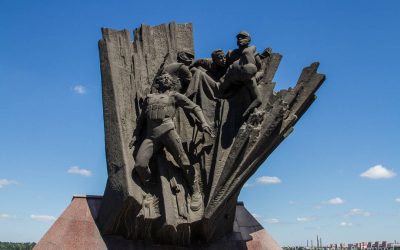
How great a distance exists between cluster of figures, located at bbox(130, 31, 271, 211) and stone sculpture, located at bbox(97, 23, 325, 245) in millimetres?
18

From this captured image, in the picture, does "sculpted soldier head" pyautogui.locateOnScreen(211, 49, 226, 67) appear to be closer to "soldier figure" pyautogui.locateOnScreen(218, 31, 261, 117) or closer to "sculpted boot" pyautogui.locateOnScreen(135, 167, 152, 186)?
"soldier figure" pyautogui.locateOnScreen(218, 31, 261, 117)

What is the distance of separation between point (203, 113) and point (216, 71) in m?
1.00

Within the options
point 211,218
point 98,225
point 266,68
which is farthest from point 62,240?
point 266,68

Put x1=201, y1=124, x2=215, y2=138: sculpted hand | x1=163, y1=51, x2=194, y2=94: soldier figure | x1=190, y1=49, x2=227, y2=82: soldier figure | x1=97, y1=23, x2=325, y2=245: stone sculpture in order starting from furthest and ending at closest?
x1=190, y1=49, x2=227, y2=82: soldier figure → x1=163, y1=51, x2=194, y2=94: soldier figure → x1=201, y1=124, x2=215, y2=138: sculpted hand → x1=97, y1=23, x2=325, y2=245: stone sculpture

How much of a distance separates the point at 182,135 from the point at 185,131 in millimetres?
109

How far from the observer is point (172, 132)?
25.2ft

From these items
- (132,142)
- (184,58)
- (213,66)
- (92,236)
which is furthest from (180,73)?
(92,236)

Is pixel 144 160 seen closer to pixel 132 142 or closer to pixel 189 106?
pixel 132 142

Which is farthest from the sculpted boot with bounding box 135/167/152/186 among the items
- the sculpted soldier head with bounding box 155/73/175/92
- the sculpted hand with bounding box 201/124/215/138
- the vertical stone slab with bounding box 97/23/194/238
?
the sculpted soldier head with bounding box 155/73/175/92

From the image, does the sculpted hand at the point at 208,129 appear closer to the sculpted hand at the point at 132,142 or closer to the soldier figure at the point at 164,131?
the soldier figure at the point at 164,131

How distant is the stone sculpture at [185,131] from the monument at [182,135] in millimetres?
17

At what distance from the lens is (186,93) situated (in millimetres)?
8414

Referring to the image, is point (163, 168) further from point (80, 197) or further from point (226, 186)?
point (80, 197)

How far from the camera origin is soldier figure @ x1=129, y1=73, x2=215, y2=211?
7512 millimetres
